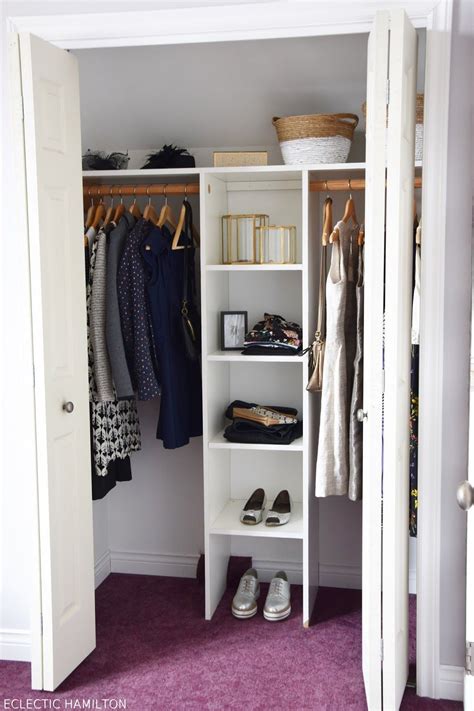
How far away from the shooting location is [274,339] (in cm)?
331

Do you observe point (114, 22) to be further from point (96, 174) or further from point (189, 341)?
point (189, 341)

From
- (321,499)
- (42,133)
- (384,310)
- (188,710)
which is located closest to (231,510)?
(321,499)

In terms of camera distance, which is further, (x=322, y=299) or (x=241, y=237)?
(x=241, y=237)

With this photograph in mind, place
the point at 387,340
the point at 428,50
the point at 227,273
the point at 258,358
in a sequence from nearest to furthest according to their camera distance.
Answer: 1. the point at 387,340
2. the point at 428,50
3. the point at 258,358
4. the point at 227,273

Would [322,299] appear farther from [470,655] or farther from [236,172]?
[470,655]

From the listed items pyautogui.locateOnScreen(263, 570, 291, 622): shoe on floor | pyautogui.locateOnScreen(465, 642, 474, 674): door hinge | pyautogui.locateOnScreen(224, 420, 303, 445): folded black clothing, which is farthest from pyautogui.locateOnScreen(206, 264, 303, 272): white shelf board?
pyautogui.locateOnScreen(465, 642, 474, 674): door hinge

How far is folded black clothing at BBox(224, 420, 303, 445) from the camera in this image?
332cm

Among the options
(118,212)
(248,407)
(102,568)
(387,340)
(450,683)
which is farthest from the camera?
(102,568)

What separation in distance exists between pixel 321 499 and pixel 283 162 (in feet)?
5.04

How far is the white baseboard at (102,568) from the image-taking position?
3711 mm

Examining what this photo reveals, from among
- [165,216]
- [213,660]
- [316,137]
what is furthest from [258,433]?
[316,137]

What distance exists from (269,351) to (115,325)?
2.11ft

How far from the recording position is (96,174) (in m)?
3.32

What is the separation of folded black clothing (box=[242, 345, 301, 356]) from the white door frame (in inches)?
31.1
